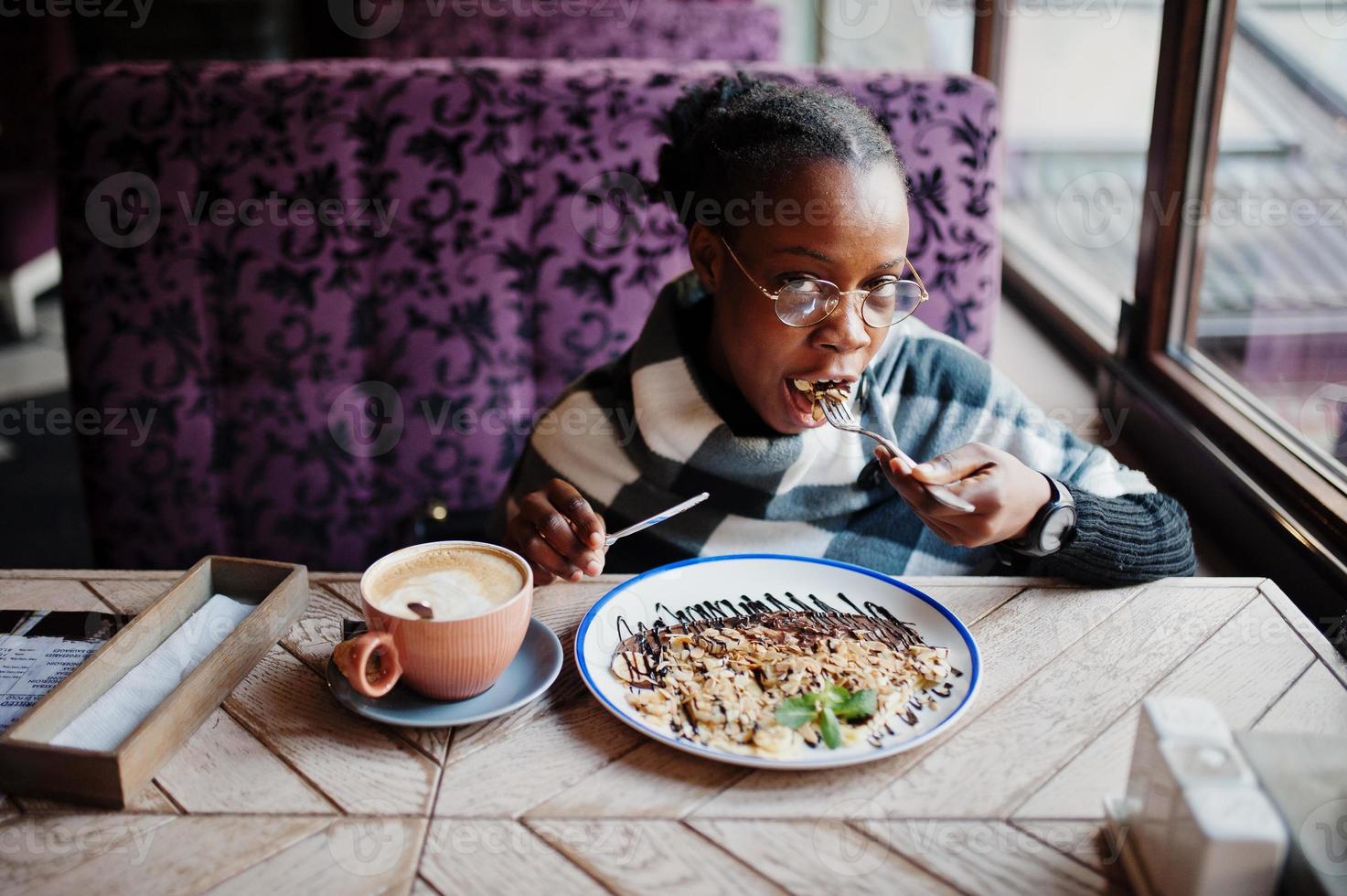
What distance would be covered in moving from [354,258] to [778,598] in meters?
1.05

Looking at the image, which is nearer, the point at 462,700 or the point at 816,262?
the point at 462,700

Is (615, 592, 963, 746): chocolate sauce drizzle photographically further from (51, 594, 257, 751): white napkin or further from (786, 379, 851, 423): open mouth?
(51, 594, 257, 751): white napkin

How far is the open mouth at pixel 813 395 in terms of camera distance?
119 cm

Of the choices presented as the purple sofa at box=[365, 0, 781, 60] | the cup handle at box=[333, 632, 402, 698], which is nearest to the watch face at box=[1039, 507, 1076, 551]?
the cup handle at box=[333, 632, 402, 698]

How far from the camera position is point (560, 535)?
1.09 m

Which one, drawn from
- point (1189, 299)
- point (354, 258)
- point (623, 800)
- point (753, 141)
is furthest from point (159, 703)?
point (1189, 299)

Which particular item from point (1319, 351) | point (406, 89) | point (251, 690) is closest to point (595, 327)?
point (406, 89)

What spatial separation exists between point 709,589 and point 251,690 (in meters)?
0.43

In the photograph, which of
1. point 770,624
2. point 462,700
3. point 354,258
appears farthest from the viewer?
point 354,258

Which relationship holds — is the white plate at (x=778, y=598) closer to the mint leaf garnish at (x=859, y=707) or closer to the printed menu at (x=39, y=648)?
the mint leaf garnish at (x=859, y=707)

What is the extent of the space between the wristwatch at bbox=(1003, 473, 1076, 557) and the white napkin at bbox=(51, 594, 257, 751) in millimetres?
769

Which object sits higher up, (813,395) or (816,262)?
(816,262)

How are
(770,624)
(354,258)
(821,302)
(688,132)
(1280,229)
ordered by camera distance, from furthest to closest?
(1280,229) < (354,258) < (688,132) < (821,302) < (770,624)

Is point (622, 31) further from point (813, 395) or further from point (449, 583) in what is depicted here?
point (449, 583)
